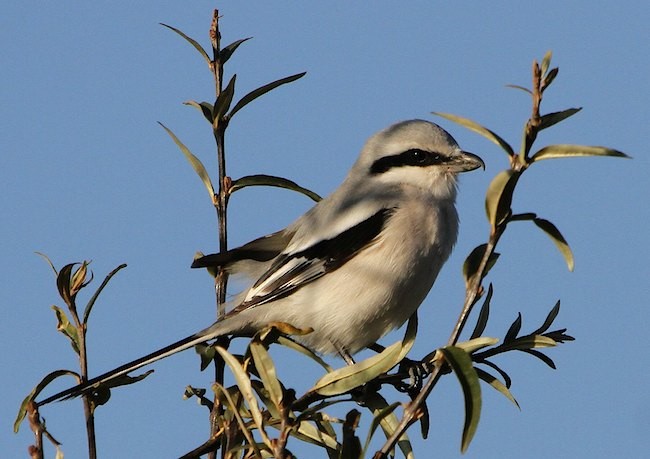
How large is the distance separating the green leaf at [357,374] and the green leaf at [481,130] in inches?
21.8

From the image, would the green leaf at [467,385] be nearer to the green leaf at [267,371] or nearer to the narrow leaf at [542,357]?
the green leaf at [267,371]

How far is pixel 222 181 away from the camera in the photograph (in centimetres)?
274

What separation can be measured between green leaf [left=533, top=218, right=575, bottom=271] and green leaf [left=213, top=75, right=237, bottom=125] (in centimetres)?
130

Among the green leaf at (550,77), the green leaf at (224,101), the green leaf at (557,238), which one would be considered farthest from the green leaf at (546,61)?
the green leaf at (224,101)

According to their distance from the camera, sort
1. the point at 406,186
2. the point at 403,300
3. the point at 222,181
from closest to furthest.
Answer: the point at 222,181, the point at 403,300, the point at 406,186

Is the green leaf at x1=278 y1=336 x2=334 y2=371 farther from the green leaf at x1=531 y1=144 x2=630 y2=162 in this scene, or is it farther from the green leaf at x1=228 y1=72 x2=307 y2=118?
the green leaf at x1=531 y1=144 x2=630 y2=162

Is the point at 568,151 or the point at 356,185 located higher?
the point at 568,151

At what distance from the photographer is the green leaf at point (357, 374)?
2.08m

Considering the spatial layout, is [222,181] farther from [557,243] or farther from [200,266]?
[557,243]

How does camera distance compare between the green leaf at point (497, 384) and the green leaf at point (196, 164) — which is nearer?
the green leaf at point (497, 384)

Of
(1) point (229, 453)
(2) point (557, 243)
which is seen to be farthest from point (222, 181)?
(2) point (557, 243)

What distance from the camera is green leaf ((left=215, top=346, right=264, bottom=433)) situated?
1973mm

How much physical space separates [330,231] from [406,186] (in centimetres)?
52

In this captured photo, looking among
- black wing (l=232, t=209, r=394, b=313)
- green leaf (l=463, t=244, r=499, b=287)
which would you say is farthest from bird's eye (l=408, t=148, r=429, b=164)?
green leaf (l=463, t=244, r=499, b=287)
